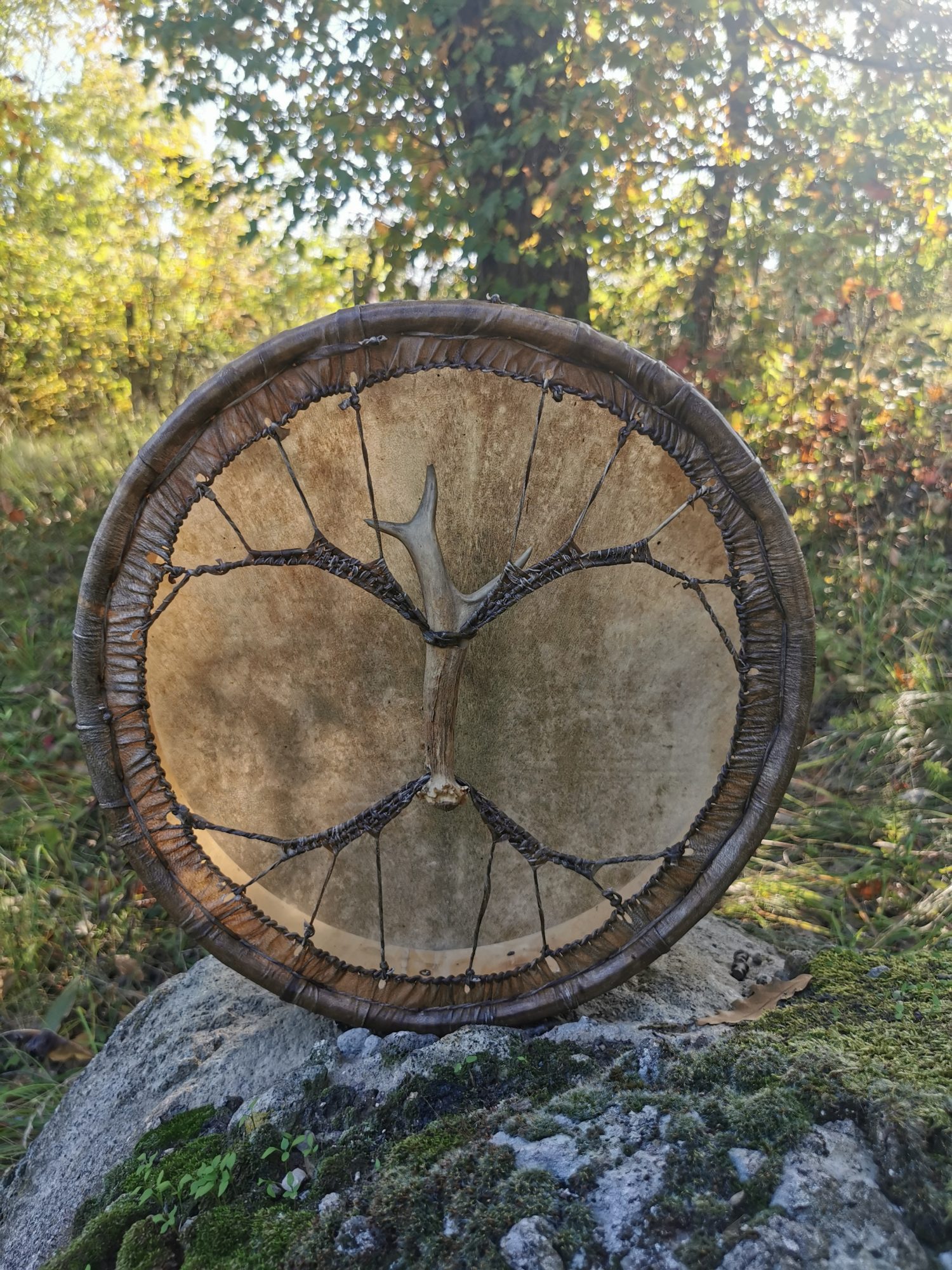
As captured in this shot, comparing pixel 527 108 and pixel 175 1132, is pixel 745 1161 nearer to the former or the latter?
pixel 175 1132

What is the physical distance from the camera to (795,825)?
2.80 metres

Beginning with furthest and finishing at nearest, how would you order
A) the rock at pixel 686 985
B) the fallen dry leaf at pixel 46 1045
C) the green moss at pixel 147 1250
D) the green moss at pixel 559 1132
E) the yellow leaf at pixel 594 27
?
1. the yellow leaf at pixel 594 27
2. the fallen dry leaf at pixel 46 1045
3. the rock at pixel 686 985
4. the green moss at pixel 147 1250
5. the green moss at pixel 559 1132

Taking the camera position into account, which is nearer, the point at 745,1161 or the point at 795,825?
the point at 745,1161

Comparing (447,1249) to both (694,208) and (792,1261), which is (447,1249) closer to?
(792,1261)

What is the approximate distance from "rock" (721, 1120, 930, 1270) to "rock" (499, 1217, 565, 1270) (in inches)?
8.1

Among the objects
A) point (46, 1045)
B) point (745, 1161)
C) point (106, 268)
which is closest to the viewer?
point (745, 1161)

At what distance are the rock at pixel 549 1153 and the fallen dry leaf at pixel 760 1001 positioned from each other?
0.49 m

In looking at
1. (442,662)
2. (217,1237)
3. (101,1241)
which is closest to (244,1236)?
(217,1237)

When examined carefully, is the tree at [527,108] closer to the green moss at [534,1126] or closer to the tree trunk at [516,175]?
the tree trunk at [516,175]

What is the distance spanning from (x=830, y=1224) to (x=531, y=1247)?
36 cm

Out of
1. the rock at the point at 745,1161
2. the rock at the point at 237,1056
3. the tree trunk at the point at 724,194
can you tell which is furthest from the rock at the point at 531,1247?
the tree trunk at the point at 724,194

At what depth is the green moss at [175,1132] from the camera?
1662 millimetres

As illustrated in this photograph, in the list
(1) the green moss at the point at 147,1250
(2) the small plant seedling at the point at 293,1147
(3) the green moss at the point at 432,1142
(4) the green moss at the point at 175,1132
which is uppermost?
(3) the green moss at the point at 432,1142

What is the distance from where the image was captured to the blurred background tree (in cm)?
271
